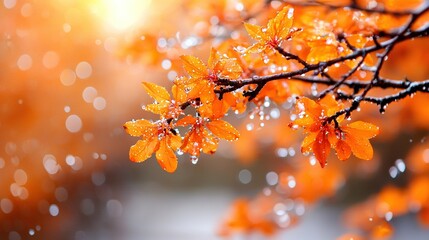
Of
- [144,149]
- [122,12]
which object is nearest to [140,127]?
[144,149]

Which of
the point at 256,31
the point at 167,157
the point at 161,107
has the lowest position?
the point at 167,157

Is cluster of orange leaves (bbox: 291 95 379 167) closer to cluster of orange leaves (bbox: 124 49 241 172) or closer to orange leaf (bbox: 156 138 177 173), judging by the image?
cluster of orange leaves (bbox: 124 49 241 172)

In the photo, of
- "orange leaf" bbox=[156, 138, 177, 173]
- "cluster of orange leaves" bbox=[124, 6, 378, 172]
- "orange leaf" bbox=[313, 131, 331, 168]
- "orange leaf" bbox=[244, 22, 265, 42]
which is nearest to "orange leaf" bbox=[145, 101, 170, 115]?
"cluster of orange leaves" bbox=[124, 6, 378, 172]

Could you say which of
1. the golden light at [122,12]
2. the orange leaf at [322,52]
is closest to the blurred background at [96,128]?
the golden light at [122,12]

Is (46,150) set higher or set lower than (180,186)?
lower

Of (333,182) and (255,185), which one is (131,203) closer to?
(255,185)

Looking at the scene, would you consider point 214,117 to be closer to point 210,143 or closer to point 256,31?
point 210,143

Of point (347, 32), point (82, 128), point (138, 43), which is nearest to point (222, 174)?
point (82, 128)
